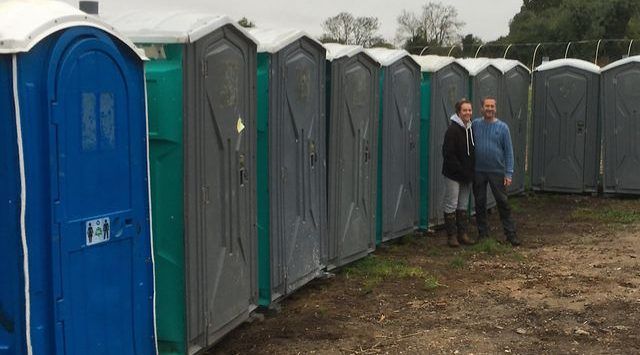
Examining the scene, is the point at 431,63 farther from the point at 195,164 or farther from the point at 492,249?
the point at 195,164

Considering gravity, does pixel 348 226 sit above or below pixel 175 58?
below

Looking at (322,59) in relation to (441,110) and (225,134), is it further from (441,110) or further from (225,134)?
(441,110)

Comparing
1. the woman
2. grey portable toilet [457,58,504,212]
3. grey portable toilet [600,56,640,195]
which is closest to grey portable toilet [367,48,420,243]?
the woman

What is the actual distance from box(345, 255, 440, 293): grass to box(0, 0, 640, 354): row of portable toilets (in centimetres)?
17

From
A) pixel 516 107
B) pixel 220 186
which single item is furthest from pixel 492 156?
pixel 220 186

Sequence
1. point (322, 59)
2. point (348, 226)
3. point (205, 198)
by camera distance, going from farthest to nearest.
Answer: point (348, 226) → point (322, 59) → point (205, 198)

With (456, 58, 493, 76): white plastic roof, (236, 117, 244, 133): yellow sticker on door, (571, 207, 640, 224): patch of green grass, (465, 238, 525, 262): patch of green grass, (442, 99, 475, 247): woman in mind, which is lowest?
(571, 207, 640, 224): patch of green grass

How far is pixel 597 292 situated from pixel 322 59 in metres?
3.05

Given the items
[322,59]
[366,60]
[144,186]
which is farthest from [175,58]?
[366,60]

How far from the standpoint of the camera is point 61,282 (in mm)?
3592

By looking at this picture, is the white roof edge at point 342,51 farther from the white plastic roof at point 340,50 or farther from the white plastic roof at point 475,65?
the white plastic roof at point 475,65

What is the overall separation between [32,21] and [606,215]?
895cm

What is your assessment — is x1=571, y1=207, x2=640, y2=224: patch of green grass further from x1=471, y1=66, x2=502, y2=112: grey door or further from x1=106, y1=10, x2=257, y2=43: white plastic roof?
x1=106, y1=10, x2=257, y2=43: white plastic roof

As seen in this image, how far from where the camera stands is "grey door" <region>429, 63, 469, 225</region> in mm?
9219
